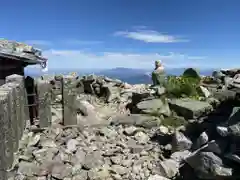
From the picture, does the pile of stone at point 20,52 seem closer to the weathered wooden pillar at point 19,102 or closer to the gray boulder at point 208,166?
the weathered wooden pillar at point 19,102

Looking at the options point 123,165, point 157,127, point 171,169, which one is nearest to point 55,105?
point 157,127

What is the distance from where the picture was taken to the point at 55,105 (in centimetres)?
1394

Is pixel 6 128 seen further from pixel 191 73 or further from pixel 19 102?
pixel 191 73

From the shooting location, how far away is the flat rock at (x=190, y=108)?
1333 centimetres

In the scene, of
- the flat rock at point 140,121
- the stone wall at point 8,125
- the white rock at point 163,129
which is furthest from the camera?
the flat rock at point 140,121

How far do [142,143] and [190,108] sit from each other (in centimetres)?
318

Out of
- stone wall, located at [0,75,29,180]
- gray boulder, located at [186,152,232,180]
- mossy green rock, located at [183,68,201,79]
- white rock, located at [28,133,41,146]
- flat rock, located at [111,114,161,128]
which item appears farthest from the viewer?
mossy green rock, located at [183,68,201,79]

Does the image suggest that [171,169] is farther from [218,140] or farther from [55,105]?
[55,105]

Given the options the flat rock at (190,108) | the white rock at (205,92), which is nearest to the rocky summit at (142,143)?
the flat rock at (190,108)

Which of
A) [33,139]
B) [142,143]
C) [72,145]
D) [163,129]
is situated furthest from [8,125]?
[163,129]

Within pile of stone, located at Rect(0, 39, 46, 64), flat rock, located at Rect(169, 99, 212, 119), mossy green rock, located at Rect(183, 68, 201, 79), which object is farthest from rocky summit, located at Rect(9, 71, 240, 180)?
mossy green rock, located at Rect(183, 68, 201, 79)

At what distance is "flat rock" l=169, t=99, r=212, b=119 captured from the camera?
1333 centimetres

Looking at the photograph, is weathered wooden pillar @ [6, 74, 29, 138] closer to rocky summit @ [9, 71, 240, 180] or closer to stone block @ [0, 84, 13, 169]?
rocky summit @ [9, 71, 240, 180]

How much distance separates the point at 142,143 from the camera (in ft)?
37.0
